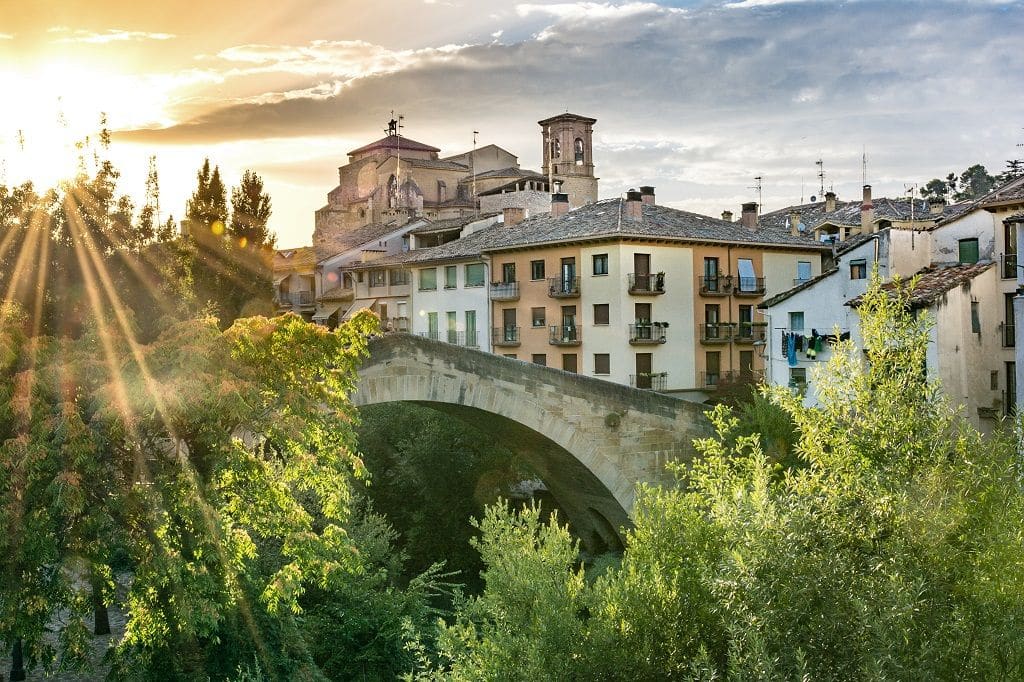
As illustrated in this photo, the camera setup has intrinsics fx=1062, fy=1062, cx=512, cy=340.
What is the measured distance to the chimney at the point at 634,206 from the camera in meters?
38.8

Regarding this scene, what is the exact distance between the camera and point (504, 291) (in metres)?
41.2

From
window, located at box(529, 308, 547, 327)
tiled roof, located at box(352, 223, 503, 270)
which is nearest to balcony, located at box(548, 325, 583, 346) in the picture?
window, located at box(529, 308, 547, 327)

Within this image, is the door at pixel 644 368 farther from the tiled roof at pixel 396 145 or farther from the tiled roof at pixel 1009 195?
the tiled roof at pixel 396 145

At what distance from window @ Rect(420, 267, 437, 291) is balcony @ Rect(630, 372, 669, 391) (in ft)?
35.6

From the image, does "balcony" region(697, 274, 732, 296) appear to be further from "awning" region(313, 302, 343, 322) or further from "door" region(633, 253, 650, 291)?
"awning" region(313, 302, 343, 322)

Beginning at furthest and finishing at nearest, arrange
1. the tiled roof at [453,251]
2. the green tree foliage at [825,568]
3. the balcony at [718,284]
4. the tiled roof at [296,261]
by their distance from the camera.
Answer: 1. the tiled roof at [296,261]
2. the tiled roof at [453,251]
3. the balcony at [718,284]
4. the green tree foliage at [825,568]

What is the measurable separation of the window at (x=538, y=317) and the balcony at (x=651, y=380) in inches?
169

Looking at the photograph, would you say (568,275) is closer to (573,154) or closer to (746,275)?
(746,275)

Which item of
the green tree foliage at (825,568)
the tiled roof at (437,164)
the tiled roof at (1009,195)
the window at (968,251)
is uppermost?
the tiled roof at (437,164)

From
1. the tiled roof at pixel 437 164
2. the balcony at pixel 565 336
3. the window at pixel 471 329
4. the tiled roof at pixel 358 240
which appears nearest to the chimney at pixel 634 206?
the balcony at pixel 565 336

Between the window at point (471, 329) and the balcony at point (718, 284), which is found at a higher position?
the balcony at point (718, 284)

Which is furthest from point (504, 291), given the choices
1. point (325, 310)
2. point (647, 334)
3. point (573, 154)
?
point (573, 154)

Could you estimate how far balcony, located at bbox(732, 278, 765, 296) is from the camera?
4064 cm

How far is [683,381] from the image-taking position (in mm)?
39219
